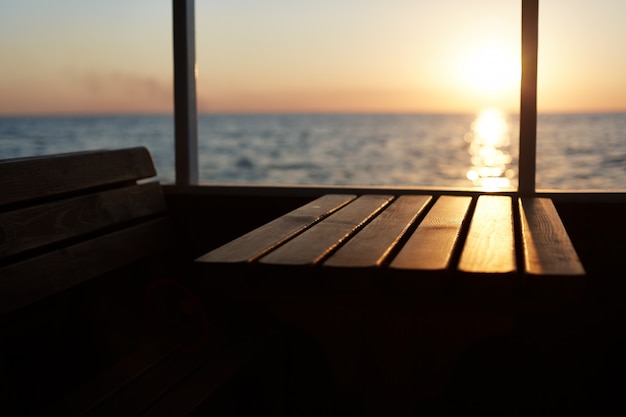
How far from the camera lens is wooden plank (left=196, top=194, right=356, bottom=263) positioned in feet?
4.33

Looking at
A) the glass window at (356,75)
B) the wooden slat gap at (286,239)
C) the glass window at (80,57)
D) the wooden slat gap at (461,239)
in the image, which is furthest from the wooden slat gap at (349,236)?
the glass window at (80,57)

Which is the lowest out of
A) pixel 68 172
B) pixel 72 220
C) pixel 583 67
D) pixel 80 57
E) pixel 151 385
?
pixel 151 385

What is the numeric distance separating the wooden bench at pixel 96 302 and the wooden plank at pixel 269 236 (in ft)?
1.21

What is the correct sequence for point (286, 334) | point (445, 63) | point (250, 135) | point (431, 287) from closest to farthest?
point (431, 287)
point (286, 334)
point (445, 63)
point (250, 135)

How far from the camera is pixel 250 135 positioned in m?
39.0

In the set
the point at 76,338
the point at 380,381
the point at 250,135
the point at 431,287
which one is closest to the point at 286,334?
the point at 76,338

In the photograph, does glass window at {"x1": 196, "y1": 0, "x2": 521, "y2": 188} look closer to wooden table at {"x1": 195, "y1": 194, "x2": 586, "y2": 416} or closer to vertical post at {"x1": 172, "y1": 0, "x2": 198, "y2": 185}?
vertical post at {"x1": 172, "y1": 0, "x2": 198, "y2": 185}

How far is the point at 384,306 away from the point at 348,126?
132ft

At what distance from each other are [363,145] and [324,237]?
3568cm

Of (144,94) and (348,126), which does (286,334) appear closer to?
(144,94)

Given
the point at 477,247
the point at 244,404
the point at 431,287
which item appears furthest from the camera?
the point at 244,404

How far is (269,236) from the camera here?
1.55 meters

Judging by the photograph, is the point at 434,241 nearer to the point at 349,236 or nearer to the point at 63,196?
the point at 349,236

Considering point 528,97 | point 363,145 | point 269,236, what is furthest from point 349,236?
point 363,145
